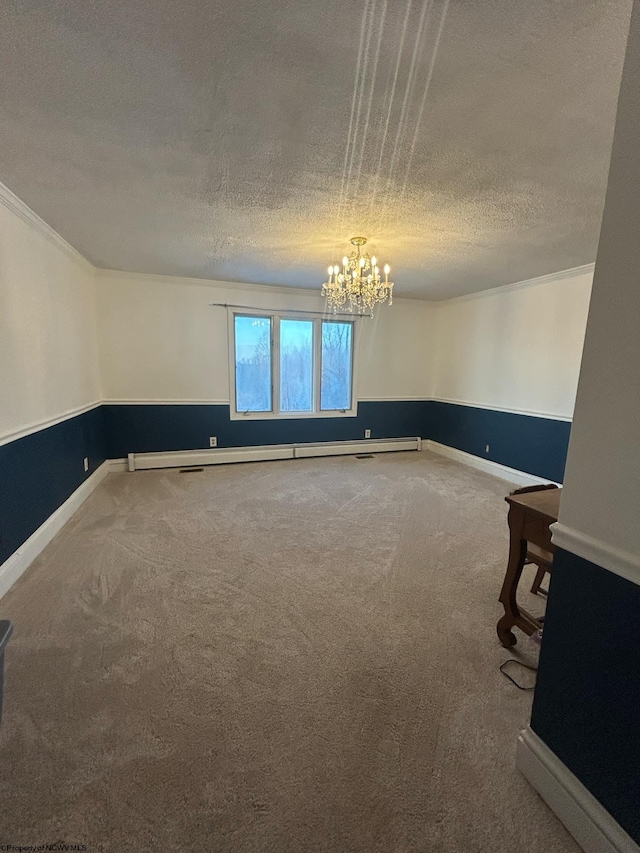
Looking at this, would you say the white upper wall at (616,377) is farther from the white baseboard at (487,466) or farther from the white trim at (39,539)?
the white baseboard at (487,466)

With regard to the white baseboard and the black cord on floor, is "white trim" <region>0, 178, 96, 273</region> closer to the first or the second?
the black cord on floor

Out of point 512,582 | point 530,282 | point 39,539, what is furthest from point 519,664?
point 530,282

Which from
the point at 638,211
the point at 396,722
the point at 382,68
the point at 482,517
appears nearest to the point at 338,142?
the point at 382,68

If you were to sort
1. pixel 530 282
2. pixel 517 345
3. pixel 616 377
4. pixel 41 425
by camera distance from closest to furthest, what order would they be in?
pixel 616 377 < pixel 41 425 < pixel 530 282 < pixel 517 345

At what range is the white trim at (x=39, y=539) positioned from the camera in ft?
6.91

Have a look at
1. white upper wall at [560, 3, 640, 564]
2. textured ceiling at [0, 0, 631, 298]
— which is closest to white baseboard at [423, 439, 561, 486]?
textured ceiling at [0, 0, 631, 298]

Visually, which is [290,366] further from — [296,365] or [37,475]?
[37,475]

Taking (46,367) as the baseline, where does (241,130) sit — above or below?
above

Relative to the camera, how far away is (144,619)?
1894 mm

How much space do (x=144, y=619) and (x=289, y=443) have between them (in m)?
3.40

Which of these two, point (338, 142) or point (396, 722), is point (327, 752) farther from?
point (338, 142)

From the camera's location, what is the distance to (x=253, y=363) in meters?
4.89

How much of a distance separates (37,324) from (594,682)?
364 centimetres

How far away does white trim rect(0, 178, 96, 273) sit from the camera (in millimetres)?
2165
